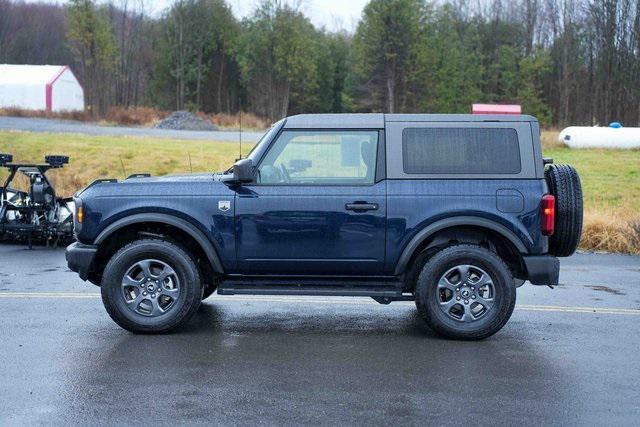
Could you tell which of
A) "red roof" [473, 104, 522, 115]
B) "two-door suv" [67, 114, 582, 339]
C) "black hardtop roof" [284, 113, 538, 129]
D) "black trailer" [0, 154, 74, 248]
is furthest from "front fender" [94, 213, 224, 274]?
"red roof" [473, 104, 522, 115]

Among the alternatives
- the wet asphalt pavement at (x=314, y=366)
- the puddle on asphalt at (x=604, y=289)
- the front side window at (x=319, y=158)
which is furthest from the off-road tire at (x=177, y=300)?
the puddle on asphalt at (x=604, y=289)

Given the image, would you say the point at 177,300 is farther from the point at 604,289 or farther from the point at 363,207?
the point at 604,289

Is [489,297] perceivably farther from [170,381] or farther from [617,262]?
[617,262]

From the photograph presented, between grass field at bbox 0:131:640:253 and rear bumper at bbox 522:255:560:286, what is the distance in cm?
→ 729

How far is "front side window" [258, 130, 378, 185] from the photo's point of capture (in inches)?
293

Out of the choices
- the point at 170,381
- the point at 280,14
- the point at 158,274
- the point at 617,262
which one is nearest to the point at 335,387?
the point at 170,381

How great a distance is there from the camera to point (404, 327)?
7.87 metres

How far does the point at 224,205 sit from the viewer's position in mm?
7352

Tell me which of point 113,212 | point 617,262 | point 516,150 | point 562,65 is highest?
point 562,65

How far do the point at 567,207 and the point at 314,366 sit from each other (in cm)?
265

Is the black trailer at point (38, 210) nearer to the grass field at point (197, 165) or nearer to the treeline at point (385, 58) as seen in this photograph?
the grass field at point (197, 165)

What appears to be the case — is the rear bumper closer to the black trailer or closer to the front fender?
the front fender

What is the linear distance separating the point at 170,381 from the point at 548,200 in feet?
11.3

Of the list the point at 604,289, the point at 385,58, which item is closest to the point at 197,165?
the point at 604,289
